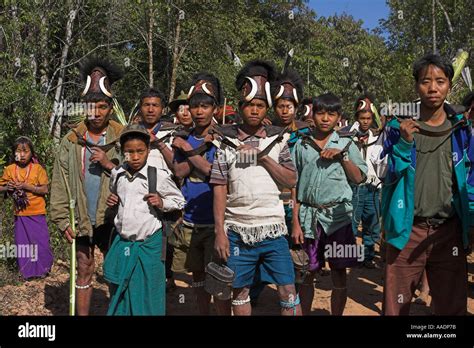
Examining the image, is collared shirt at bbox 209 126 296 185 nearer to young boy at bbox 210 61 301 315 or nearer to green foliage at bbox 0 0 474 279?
young boy at bbox 210 61 301 315

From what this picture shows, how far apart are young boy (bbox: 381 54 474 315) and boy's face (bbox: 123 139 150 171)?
180 centimetres

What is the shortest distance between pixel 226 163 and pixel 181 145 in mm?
690

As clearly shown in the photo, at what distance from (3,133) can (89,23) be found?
153 inches

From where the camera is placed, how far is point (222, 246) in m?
3.74

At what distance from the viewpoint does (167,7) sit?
12883mm

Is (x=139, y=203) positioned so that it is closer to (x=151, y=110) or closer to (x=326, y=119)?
(x=151, y=110)

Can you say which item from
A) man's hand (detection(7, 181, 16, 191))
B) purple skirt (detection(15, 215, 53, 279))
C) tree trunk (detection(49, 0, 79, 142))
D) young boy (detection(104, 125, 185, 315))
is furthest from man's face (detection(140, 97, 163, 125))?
tree trunk (detection(49, 0, 79, 142))

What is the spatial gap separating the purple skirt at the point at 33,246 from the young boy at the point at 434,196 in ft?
14.4

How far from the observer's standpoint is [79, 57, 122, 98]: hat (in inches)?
181
